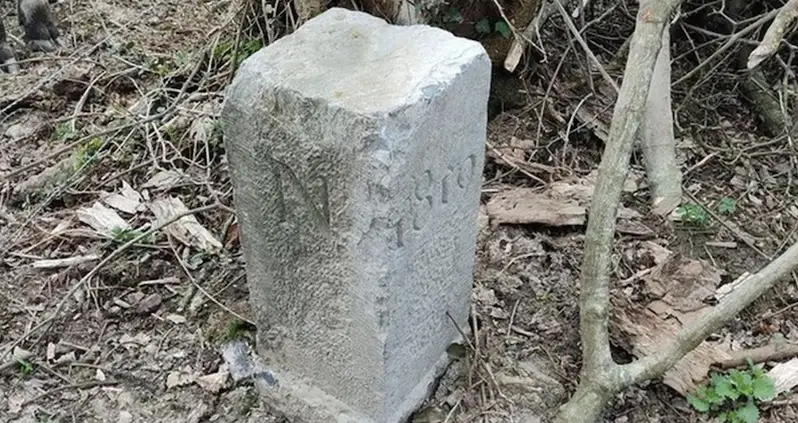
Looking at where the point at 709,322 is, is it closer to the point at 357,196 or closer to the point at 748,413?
the point at 748,413

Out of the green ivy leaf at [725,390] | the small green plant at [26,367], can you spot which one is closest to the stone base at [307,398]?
the small green plant at [26,367]

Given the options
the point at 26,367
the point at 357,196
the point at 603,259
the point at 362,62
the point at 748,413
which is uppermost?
the point at 362,62

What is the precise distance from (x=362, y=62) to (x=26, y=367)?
148cm

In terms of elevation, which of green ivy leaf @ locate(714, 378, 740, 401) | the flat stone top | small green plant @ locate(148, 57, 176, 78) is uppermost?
the flat stone top

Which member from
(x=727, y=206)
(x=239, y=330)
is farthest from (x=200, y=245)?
(x=727, y=206)

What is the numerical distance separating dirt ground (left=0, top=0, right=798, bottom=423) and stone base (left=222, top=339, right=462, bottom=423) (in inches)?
2.1

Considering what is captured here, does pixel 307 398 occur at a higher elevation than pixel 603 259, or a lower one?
lower

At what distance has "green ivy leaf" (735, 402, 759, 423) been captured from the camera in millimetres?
2289

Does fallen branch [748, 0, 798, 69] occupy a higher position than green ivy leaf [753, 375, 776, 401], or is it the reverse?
fallen branch [748, 0, 798, 69]

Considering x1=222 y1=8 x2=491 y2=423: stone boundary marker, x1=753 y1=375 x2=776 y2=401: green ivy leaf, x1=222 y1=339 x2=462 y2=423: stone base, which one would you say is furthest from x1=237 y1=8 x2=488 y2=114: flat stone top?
x1=753 y1=375 x2=776 y2=401: green ivy leaf

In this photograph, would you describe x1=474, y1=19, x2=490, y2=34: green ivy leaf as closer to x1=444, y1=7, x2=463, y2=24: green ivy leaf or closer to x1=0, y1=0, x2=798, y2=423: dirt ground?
x1=444, y1=7, x2=463, y2=24: green ivy leaf

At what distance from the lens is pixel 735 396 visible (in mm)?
2326

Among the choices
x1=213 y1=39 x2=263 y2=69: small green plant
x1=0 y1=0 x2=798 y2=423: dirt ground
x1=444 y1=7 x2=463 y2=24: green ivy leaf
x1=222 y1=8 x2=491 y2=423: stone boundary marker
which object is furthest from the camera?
x1=213 y1=39 x2=263 y2=69: small green plant

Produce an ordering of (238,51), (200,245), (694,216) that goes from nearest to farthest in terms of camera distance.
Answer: (200,245), (694,216), (238,51)
